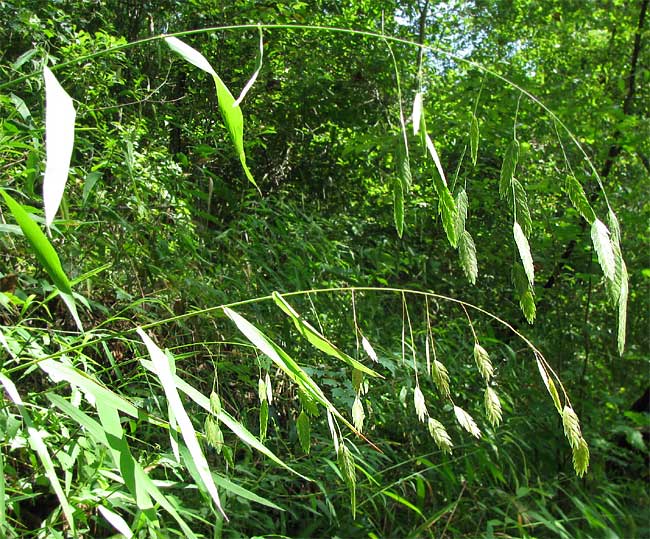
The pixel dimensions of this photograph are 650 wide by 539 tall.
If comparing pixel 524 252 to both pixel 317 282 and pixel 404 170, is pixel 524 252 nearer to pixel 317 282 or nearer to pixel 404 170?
pixel 404 170

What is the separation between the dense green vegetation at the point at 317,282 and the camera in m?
0.71

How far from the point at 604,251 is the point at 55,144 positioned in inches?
17.7

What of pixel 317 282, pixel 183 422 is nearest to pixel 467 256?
pixel 183 422

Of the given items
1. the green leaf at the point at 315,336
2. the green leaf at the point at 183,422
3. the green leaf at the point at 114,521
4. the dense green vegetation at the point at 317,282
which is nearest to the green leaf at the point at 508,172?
the dense green vegetation at the point at 317,282

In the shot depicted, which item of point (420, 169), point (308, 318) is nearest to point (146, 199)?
point (308, 318)

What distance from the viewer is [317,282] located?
213 centimetres

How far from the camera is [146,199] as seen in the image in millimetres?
2023

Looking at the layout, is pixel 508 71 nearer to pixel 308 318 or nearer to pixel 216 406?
pixel 308 318

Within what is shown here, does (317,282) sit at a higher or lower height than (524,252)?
lower

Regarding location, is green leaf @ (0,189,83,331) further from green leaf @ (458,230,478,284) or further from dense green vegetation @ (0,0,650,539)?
green leaf @ (458,230,478,284)

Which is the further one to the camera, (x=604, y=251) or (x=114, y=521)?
(x=114, y=521)

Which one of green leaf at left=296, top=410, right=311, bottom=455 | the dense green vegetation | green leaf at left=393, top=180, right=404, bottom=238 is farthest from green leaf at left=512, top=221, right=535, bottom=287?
green leaf at left=296, top=410, right=311, bottom=455

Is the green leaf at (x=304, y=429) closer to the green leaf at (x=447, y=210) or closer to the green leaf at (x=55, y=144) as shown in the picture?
the green leaf at (x=447, y=210)

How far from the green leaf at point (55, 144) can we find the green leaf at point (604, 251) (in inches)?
16.6
